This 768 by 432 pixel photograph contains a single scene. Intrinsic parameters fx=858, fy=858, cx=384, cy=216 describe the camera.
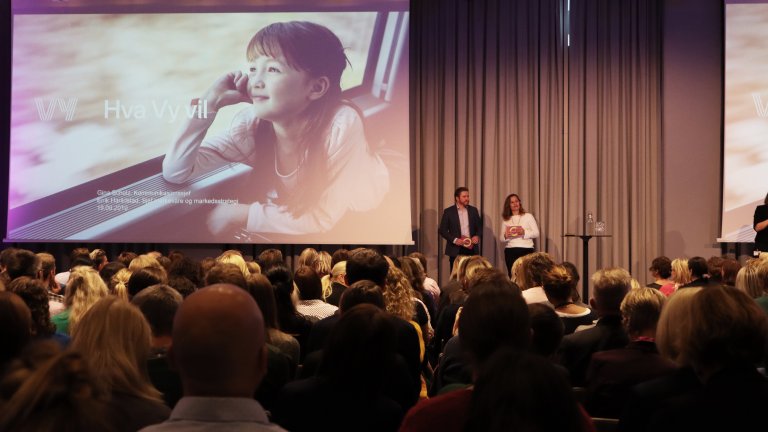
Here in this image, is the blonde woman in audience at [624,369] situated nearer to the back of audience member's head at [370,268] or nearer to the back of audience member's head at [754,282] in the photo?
the back of audience member's head at [370,268]

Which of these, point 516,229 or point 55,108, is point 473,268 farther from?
point 55,108

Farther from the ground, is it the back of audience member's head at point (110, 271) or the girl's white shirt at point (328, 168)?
the girl's white shirt at point (328, 168)

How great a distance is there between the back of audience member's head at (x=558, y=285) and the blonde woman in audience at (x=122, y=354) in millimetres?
2348

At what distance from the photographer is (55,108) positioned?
10383 mm

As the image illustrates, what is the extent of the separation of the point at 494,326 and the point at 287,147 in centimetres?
836

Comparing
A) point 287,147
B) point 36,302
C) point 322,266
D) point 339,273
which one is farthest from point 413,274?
point 287,147

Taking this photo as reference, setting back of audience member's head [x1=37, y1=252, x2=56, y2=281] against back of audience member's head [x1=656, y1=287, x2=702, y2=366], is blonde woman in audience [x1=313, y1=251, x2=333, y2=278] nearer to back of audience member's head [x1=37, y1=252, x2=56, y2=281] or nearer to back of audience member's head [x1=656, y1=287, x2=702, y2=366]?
back of audience member's head [x1=37, y1=252, x2=56, y2=281]

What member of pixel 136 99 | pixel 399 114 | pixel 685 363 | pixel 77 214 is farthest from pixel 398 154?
pixel 685 363

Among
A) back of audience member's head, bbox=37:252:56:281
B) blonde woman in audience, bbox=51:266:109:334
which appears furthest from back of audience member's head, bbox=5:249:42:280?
blonde woman in audience, bbox=51:266:109:334

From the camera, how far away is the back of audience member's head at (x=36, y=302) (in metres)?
3.08

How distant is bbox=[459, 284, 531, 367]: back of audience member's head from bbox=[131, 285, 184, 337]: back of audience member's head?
1.14 metres

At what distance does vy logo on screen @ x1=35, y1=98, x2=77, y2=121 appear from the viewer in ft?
34.0

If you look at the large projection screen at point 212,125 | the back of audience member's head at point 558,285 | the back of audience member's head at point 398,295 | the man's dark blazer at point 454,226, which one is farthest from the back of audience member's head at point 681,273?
the large projection screen at point 212,125

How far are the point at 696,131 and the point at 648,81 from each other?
86cm
